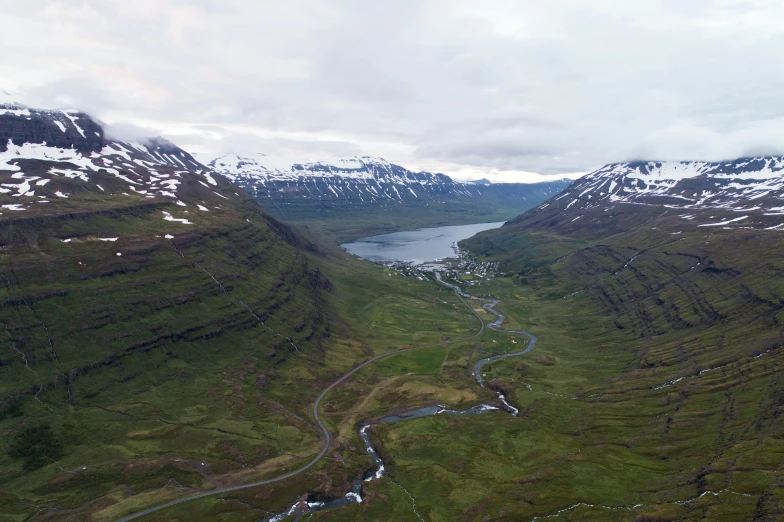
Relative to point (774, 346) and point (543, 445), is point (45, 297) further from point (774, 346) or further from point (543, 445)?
point (774, 346)

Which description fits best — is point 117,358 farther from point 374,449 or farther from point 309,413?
point 374,449

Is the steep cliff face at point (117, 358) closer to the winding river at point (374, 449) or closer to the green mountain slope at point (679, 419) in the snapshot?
the winding river at point (374, 449)

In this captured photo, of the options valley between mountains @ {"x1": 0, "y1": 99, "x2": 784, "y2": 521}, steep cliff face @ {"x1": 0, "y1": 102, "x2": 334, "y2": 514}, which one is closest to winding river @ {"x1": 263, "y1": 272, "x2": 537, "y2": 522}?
valley between mountains @ {"x1": 0, "y1": 99, "x2": 784, "y2": 521}

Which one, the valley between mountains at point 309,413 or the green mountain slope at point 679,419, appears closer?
the green mountain slope at point 679,419

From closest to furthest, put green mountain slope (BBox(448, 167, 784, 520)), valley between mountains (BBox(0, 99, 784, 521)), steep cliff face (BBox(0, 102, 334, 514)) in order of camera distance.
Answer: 1. green mountain slope (BBox(448, 167, 784, 520))
2. valley between mountains (BBox(0, 99, 784, 521))
3. steep cliff face (BBox(0, 102, 334, 514))

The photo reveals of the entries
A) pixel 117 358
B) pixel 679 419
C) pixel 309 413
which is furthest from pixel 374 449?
pixel 117 358

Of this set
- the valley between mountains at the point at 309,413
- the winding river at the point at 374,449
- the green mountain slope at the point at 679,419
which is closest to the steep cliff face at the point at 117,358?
the valley between mountains at the point at 309,413

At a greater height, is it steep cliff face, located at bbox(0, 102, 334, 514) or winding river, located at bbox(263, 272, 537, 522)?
steep cliff face, located at bbox(0, 102, 334, 514)

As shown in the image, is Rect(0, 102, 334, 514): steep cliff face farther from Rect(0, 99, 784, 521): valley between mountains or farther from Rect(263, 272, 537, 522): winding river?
Rect(263, 272, 537, 522): winding river

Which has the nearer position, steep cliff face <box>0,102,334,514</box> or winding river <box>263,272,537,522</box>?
winding river <box>263,272,537,522</box>

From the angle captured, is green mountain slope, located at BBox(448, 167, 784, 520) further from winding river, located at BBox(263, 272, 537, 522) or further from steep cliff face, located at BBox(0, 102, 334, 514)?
steep cliff face, located at BBox(0, 102, 334, 514)

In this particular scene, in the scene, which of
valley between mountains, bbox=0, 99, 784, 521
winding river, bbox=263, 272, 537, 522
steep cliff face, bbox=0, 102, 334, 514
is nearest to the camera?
valley between mountains, bbox=0, 99, 784, 521
